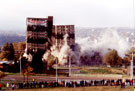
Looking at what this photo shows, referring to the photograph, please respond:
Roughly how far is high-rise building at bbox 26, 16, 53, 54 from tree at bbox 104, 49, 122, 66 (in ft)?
14.2

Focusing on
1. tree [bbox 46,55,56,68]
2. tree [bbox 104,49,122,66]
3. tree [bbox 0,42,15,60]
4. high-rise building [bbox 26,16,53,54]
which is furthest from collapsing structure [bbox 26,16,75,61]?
tree [bbox 104,49,122,66]

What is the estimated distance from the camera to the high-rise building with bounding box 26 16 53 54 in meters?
14.6

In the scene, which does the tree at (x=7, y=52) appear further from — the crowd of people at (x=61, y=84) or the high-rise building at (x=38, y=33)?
the crowd of people at (x=61, y=84)

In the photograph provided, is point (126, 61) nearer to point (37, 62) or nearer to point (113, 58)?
point (113, 58)

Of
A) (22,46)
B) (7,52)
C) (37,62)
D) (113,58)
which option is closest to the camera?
(37,62)

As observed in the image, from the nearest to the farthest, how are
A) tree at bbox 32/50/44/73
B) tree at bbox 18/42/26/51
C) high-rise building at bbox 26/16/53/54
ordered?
tree at bbox 32/50/44/73 → high-rise building at bbox 26/16/53/54 → tree at bbox 18/42/26/51

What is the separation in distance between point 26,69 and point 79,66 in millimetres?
3932

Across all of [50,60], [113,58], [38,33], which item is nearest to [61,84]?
[50,60]

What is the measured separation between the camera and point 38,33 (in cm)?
1463

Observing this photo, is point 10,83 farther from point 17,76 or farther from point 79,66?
point 79,66

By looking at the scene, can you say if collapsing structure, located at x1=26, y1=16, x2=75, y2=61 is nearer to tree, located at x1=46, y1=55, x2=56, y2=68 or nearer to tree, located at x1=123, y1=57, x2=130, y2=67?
tree, located at x1=46, y1=55, x2=56, y2=68

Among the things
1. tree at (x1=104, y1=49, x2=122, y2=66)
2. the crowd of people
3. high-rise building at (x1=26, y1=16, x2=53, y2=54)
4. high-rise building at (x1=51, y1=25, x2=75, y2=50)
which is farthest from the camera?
tree at (x1=104, y1=49, x2=122, y2=66)

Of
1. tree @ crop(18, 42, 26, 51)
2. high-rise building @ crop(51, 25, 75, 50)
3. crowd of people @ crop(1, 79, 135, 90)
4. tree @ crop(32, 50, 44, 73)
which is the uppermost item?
high-rise building @ crop(51, 25, 75, 50)

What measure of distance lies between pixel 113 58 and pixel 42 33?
4818mm
